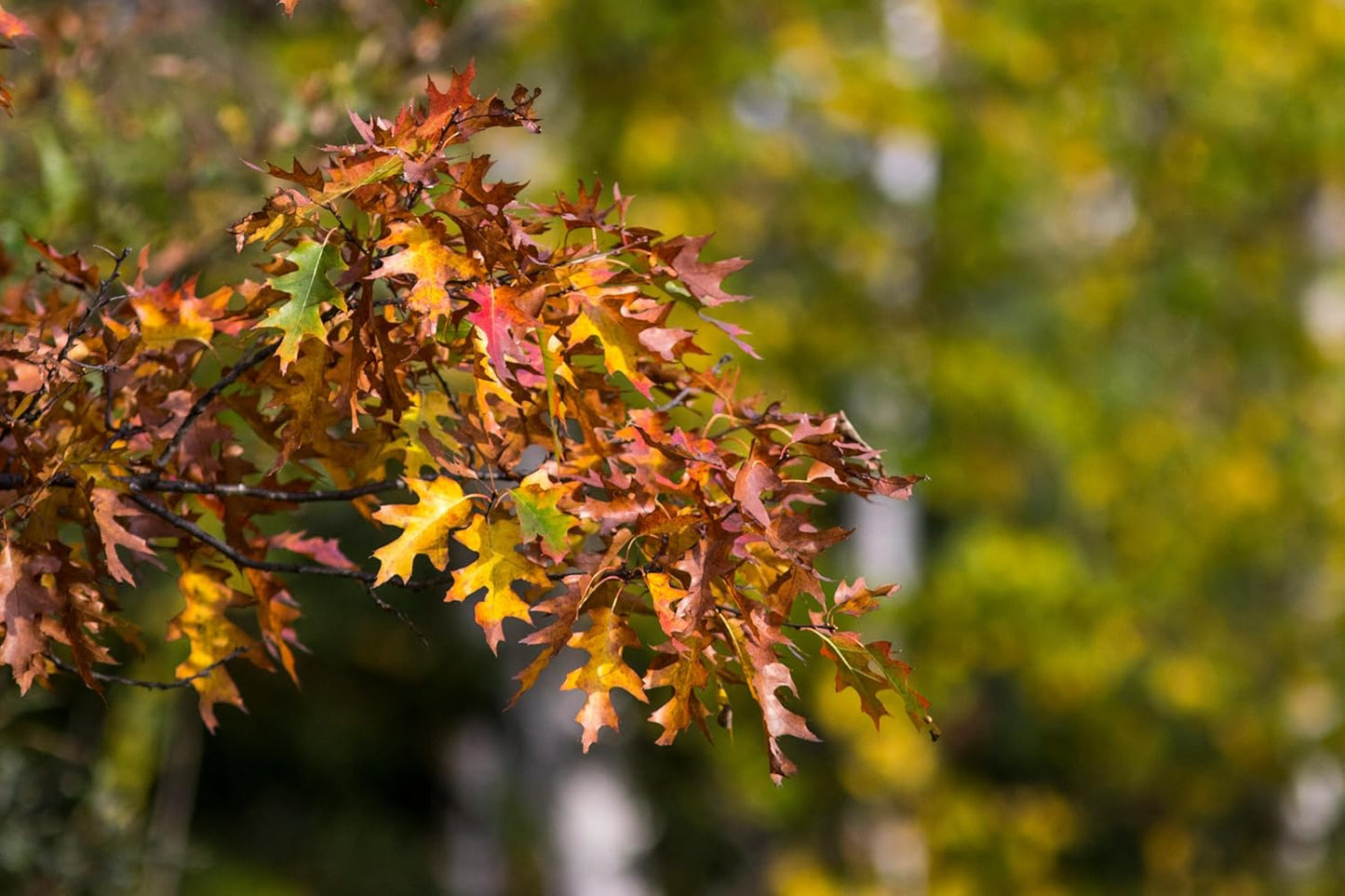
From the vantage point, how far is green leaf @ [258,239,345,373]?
1346 mm

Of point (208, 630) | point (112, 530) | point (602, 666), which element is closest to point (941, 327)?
point (208, 630)

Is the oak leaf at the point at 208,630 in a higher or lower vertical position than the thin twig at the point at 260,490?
lower

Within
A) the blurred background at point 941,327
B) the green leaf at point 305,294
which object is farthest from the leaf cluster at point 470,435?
the blurred background at point 941,327

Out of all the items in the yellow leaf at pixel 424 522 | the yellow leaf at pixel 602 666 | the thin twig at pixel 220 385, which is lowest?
the yellow leaf at pixel 602 666

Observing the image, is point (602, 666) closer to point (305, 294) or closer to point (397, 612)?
point (397, 612)

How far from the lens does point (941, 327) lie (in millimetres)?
6559

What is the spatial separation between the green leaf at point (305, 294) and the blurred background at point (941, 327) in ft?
7.03

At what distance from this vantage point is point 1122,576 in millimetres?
7430

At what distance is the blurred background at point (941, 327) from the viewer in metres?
4.50

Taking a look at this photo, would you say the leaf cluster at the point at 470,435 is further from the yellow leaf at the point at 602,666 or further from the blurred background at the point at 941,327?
the blurred background at the point at 941,327

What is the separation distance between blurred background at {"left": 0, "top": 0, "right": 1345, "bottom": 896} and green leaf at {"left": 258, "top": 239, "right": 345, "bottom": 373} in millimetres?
2142

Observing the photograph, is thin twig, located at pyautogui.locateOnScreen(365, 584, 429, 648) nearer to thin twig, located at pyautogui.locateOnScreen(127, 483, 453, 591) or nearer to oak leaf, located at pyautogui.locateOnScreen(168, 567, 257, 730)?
thin twig, located at pyautogui.locateOnScreen(127, 483, 453, 591)

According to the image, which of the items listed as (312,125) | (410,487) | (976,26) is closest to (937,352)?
(976,26)

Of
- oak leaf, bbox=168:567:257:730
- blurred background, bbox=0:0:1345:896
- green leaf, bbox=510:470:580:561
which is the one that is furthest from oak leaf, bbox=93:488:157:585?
blurred background, bbox=0:0:1345:896
